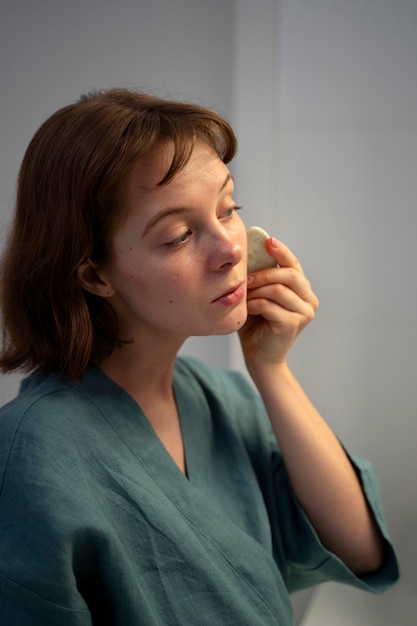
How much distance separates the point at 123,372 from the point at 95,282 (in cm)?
12

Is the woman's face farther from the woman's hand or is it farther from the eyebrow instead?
the woman's hand

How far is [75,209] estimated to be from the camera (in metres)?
0.74

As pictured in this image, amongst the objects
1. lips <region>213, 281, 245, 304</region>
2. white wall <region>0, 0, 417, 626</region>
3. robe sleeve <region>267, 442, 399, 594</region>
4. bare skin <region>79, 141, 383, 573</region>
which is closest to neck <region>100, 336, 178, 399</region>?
bare skin <region>79, 141, 383, 573</region>

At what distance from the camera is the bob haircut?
2.43 feet

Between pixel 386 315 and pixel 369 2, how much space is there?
1.85ft

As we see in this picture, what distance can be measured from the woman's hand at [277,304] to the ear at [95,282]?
21 cm

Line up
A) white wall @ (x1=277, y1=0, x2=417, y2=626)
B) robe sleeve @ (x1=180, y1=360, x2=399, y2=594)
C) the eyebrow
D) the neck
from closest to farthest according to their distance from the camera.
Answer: the eyebrow < the neck < robe sleeve @ (x1=180, y1=360, x2=399, y2=594) < white wall @ (x1=277, y1=0, x2=417, y2=626)

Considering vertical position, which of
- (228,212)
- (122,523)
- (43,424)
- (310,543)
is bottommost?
(310,543)

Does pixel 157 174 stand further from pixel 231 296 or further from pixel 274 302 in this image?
pixel 274 302

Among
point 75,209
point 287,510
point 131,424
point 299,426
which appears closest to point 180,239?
point 75,209

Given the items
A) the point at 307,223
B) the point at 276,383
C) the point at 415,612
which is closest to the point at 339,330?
the point at 307,223

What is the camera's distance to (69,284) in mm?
782

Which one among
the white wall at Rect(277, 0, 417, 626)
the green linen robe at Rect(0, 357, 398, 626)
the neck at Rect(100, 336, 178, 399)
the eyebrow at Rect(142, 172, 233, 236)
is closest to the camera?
the green linen robe at Rect(0, 357, 398, 626)

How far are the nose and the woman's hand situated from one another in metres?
0.15
